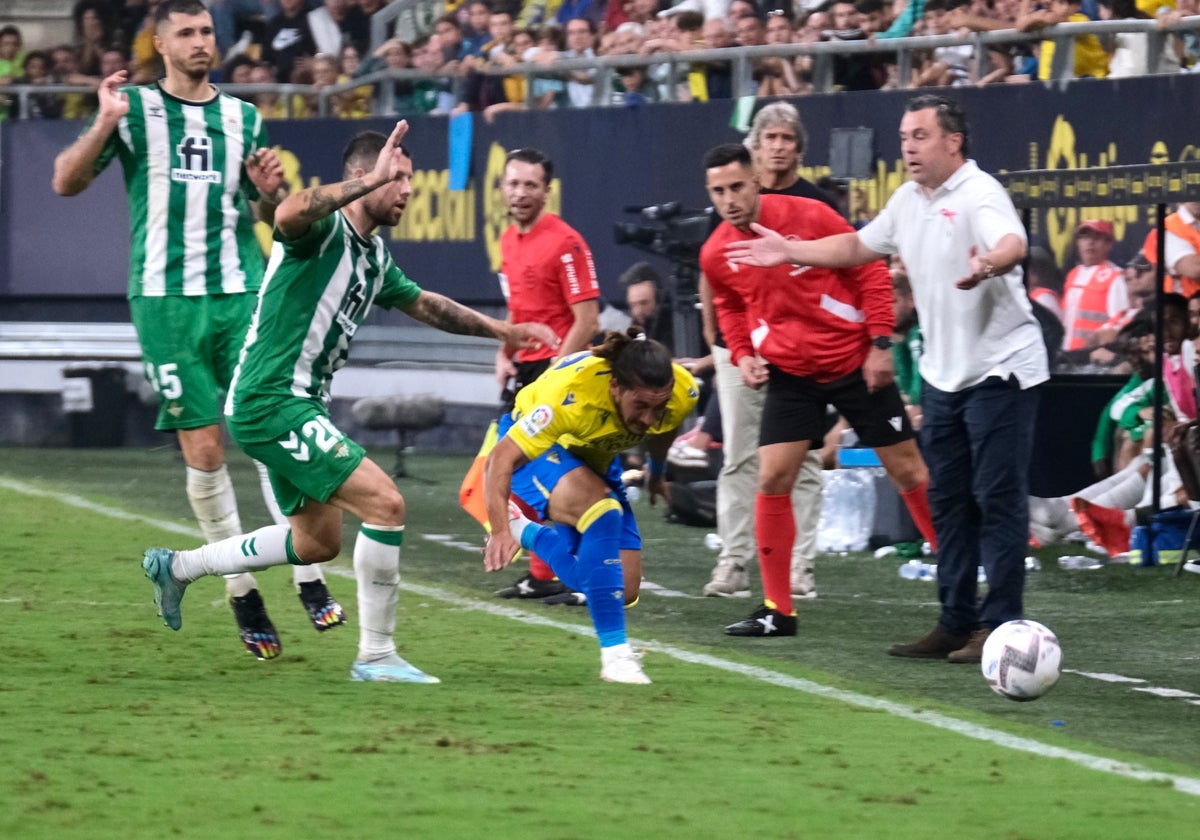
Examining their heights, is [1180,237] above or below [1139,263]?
above

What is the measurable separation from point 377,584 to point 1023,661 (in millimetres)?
2087

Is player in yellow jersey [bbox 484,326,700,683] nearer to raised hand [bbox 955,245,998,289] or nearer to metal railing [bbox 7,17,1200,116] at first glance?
raised hand [bbox 955,245,998,289]

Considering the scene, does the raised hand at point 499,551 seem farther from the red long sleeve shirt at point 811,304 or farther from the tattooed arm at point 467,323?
the red long sleeve shirt at point 811,304

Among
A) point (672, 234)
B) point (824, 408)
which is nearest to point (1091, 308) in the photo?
point (672, 234)

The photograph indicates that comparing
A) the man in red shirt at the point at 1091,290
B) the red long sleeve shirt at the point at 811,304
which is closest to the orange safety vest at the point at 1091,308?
the man in red shirt at the point at 1091,290

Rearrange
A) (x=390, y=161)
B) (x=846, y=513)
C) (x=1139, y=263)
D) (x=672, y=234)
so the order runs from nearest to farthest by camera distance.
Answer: (x=390, y=161), (x=846, y=513), (x=1139, y=263), (x=672, y=234)

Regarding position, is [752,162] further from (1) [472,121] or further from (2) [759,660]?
(1) [472,121]

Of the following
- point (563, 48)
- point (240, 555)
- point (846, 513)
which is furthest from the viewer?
point (563, 48)

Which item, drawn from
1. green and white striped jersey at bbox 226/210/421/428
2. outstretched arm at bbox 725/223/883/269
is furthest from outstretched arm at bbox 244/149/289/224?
outstretched arm at bbox 725/223/883/269

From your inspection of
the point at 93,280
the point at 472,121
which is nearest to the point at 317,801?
the point at 472,121

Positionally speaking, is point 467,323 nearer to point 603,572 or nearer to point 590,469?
point 590,469

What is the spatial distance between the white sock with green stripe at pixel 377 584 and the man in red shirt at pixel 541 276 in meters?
2.87

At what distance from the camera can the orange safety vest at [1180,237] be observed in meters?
12.1

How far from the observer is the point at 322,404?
22.9ft
